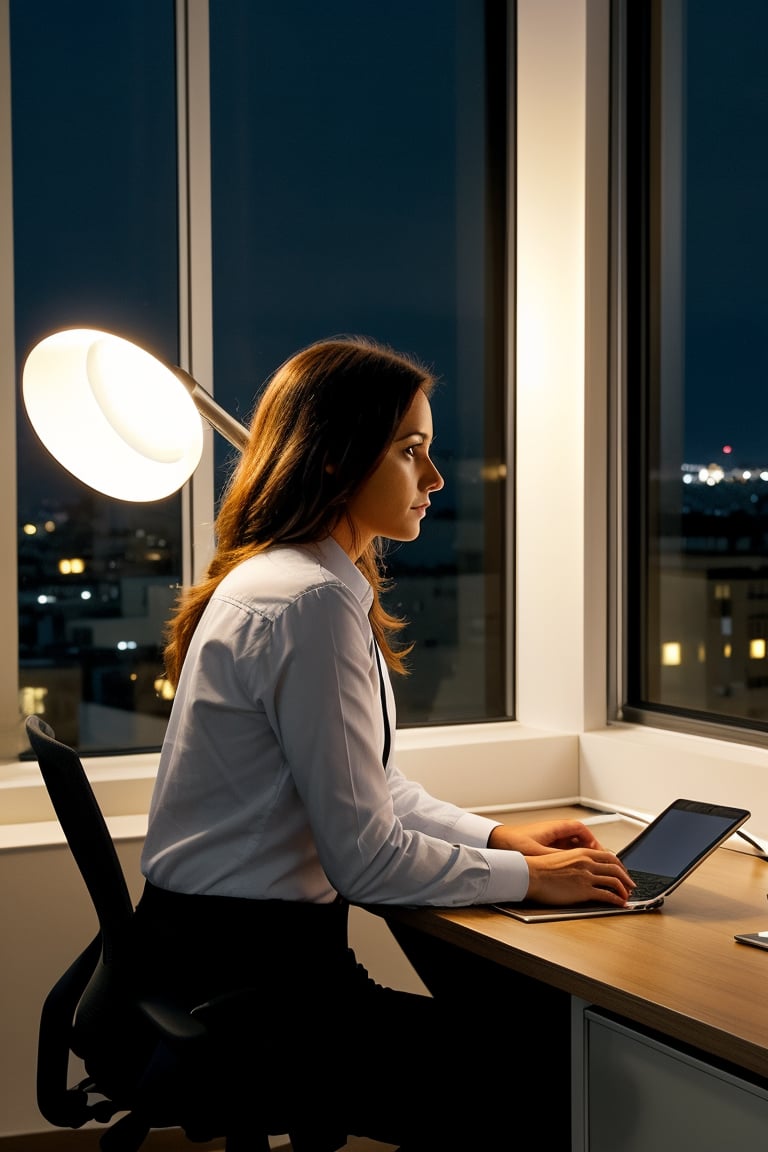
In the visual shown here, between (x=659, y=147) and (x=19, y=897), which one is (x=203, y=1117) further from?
(x=659, y=147)

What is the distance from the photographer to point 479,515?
10.3 ft

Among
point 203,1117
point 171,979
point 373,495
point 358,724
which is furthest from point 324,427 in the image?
point 203,1117

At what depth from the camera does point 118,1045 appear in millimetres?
1485

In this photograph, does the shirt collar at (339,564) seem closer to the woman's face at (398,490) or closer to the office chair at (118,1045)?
the woman's face at (398,490)

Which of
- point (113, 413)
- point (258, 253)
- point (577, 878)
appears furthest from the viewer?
point (258, 253)

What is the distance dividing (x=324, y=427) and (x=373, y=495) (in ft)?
0.41

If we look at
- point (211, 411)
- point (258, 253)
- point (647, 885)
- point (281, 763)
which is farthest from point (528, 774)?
point (258, 253)

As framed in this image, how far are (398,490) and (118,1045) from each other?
82 centimetres

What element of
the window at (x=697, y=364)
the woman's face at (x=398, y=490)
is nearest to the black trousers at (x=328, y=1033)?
the woman's face at (x=398, y=490)

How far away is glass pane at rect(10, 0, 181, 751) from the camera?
2629 millimetres

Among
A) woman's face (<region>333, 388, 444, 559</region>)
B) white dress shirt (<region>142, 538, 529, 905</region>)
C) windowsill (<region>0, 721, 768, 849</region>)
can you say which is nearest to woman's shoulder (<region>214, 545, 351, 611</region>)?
white dress shirt (<region>142, 538, 529, 905</region>)

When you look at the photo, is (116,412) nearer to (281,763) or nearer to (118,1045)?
(281,763)

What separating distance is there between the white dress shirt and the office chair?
4.3 inches

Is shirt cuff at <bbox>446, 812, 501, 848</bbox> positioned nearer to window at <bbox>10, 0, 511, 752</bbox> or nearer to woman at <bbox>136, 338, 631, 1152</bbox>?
woman at <bbox>136, 338, 631, 1152</bbox>
